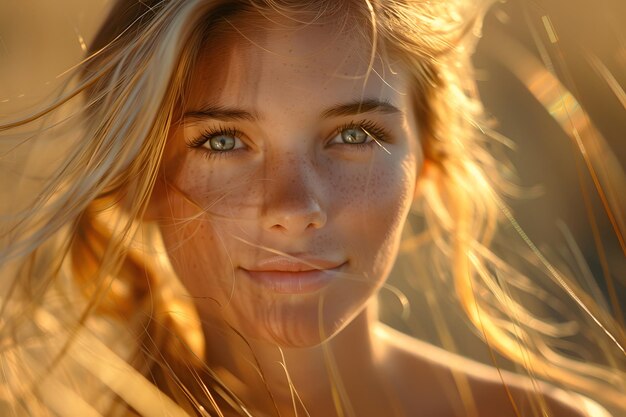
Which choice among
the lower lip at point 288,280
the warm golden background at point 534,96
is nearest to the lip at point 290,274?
the lower lip at point 288,280

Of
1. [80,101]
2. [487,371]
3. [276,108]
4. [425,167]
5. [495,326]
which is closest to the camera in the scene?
[276,108]

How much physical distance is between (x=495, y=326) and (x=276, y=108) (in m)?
0.86

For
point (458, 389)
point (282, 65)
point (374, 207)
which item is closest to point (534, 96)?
point (458, 389)

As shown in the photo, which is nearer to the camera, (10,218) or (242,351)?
(10,218)

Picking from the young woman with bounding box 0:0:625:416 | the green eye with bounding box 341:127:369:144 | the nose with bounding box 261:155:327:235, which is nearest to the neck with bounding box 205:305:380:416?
the young woman with bounding box 0:0:625:416

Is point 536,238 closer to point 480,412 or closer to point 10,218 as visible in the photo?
point 480,412

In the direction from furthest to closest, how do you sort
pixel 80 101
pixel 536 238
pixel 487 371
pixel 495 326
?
pixel 536 238 < pixel 495 326 < pixel 487 371 < pixel 80 101

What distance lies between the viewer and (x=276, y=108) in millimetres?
1303

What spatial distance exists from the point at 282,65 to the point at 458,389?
0.78 metres

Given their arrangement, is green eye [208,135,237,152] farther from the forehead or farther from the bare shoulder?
the bare shoulder

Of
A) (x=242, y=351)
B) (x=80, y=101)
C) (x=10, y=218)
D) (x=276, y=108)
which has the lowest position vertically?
(x=242, y=351)

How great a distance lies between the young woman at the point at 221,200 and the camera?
1.31 meters

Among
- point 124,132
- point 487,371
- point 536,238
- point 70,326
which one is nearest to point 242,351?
point 70,326

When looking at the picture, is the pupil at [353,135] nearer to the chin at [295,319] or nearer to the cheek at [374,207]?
the cheek at [374,207]
